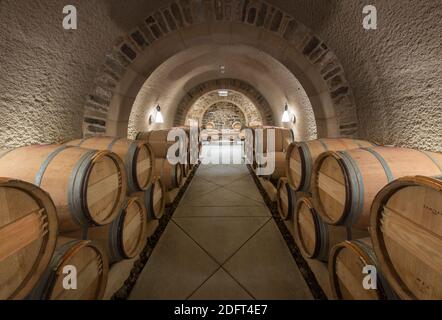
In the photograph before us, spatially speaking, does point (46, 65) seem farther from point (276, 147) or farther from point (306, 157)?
point (276, 147)

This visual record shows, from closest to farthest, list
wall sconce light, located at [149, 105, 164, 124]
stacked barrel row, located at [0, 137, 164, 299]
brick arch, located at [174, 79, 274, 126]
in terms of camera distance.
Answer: stacked barrel row, located at [0, 137, 164, 299] < wall sconce light, located at [149, 105, 164, 124] < brick arch, located at [174, 79, 274, 126]

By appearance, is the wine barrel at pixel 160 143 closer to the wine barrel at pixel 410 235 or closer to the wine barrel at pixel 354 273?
the wine barrel at pixel 354 273

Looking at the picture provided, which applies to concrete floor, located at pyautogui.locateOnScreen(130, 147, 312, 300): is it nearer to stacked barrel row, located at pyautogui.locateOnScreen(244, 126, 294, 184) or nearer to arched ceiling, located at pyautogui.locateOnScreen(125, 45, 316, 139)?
stacked barrel row, located at pyautogui.locateOnScreen(244, 126, 294, 184)

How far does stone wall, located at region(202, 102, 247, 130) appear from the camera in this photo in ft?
49.7

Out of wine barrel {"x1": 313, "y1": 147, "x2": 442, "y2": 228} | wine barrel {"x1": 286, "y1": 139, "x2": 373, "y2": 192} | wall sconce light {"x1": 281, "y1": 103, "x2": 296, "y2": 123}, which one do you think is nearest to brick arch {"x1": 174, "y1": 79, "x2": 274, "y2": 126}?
wall sconce light {"x1": 281, "y1": 103, "x2": 296, "y2": 123}

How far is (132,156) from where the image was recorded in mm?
2201

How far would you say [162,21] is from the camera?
3.14 metres

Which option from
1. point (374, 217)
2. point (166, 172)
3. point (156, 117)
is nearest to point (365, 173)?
point (374, 217)

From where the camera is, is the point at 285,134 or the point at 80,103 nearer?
the point at 80,103

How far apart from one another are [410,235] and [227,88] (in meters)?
9.41

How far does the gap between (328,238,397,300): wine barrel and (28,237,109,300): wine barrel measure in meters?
1.67

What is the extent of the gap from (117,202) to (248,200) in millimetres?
2409
